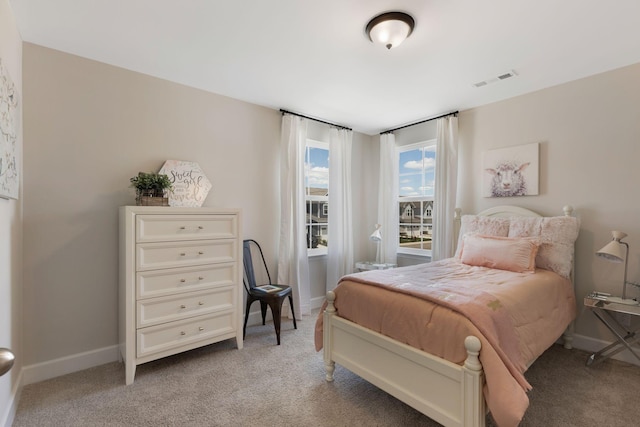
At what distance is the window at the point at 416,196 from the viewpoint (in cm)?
398

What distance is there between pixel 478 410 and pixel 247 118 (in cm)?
309

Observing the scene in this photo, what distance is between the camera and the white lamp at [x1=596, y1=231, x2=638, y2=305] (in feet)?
7.25

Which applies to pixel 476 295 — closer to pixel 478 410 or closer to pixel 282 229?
pixel 478 410

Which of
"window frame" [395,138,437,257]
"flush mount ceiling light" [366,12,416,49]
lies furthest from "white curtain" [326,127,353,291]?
"flush mount ceiling light" [366,12,416,49]

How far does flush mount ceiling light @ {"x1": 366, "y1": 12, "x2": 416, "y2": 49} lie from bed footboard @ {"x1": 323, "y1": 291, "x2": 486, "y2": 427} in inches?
69.8

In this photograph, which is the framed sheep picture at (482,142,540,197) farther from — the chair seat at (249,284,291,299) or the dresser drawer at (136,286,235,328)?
the dresser drawer at (136,286,235,328)

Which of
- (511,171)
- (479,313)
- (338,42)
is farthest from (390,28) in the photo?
(511,171)

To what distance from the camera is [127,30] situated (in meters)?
2.05

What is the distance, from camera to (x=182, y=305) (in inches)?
94.3

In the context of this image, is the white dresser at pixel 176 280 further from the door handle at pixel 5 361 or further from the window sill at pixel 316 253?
the door handle at pixel 5 361

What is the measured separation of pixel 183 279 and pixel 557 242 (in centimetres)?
308

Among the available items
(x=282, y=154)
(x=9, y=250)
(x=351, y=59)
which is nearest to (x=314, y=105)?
(x=282, y=154)

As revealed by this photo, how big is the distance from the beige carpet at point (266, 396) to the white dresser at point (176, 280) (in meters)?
0.21

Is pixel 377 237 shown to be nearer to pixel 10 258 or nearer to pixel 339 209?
pixel 339 209
